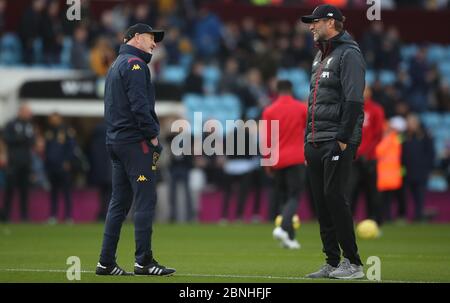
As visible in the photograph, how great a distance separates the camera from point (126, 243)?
1888 centimetres

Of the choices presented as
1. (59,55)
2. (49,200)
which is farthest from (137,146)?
(59,55)

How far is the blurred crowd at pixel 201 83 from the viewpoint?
2650cm

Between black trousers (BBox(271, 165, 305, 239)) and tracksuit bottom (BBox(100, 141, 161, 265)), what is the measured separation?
17.6 feet

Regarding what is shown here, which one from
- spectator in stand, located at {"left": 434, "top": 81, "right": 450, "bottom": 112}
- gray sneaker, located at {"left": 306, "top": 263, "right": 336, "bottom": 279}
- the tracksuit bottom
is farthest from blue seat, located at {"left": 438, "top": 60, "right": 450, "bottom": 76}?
the tracksuit bottom

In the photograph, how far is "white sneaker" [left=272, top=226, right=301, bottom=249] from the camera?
696 inches

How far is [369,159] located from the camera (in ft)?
68.9

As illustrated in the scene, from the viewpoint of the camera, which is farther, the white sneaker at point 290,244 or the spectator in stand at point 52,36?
the spectator in stand at point 52,36

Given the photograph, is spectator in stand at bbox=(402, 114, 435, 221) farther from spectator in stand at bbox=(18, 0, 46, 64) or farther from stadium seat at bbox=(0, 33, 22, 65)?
stadium seat at bbox=(0, 33, 22, 65)

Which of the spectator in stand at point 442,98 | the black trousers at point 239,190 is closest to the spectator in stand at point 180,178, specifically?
the black trousers at point 239,190

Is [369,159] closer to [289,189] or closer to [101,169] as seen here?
[289,189]

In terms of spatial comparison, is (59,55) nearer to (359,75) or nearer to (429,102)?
(429,102)

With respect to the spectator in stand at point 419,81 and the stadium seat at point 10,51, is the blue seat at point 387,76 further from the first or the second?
the stadium seat at point 10,51

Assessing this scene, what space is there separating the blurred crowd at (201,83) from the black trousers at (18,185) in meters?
0.02

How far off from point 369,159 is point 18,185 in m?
8.92
